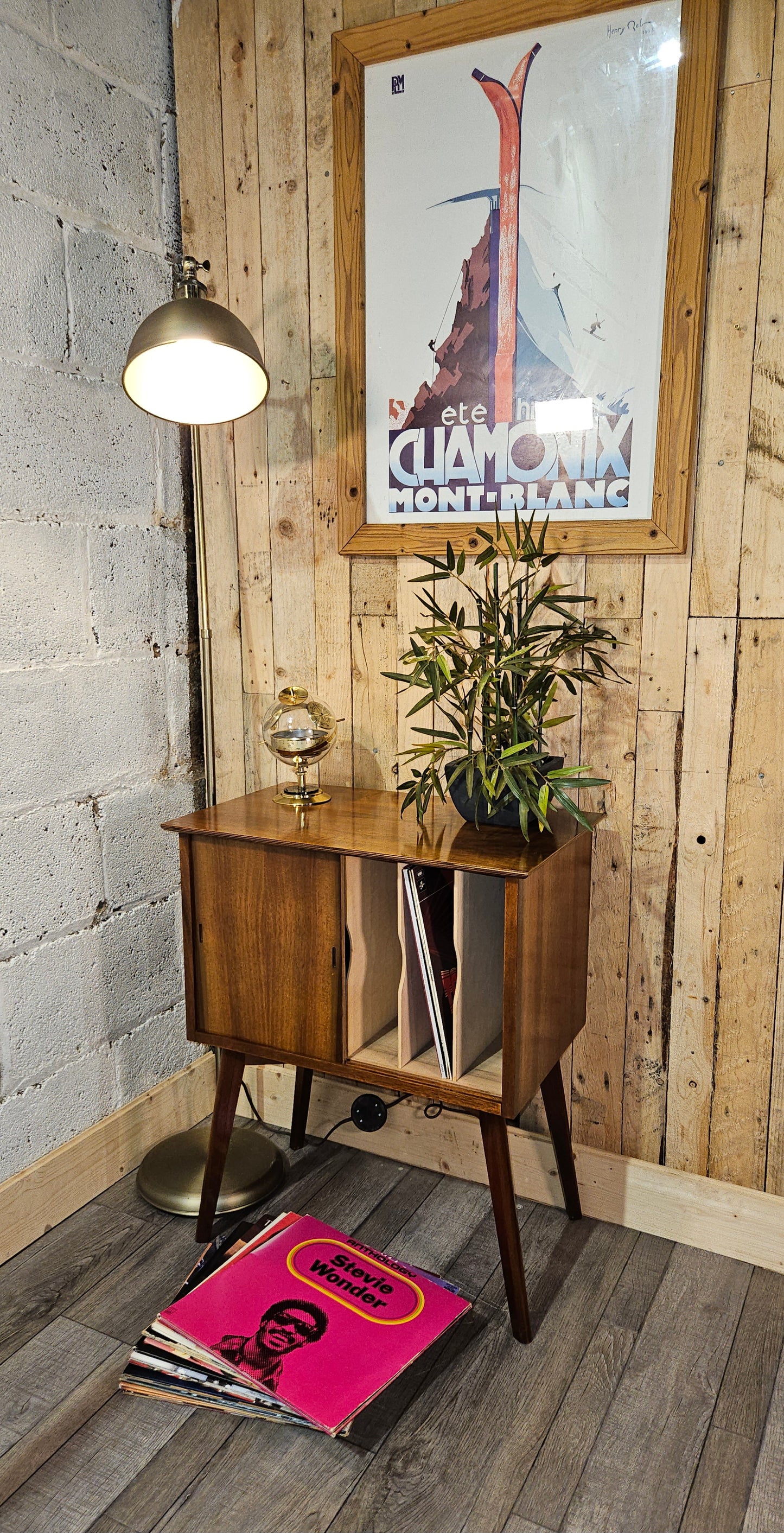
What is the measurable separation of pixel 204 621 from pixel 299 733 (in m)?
0.39

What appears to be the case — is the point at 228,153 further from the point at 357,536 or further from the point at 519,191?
the point at 357,536

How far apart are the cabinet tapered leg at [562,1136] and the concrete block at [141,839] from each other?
0.90 metres

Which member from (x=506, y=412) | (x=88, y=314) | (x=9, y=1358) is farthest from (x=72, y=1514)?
Result: (x=88, y=314)

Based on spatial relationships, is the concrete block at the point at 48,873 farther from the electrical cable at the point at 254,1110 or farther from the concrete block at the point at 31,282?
the concrete block at the point at 31,282

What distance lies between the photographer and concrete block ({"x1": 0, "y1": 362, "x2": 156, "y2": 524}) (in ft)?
5.68

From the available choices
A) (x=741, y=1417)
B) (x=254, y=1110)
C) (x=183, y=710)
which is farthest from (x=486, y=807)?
(x=254, y=1110)

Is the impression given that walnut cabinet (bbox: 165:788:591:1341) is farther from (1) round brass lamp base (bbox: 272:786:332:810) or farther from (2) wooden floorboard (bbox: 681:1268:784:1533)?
(2) wooden floorboard (bbox: 681:1268:784:1533)

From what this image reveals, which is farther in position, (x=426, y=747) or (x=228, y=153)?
(x=228, y=153)

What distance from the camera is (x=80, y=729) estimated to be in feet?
6.27

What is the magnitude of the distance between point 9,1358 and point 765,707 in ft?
5.19

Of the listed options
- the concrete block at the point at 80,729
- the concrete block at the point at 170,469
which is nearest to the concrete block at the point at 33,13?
the concrete block at the point at 170,469

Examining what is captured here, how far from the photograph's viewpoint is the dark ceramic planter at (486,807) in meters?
1.59

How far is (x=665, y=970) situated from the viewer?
1814 millimetres

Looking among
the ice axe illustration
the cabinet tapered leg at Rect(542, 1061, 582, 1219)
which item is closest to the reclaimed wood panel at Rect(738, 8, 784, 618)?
the ice axe illustration
